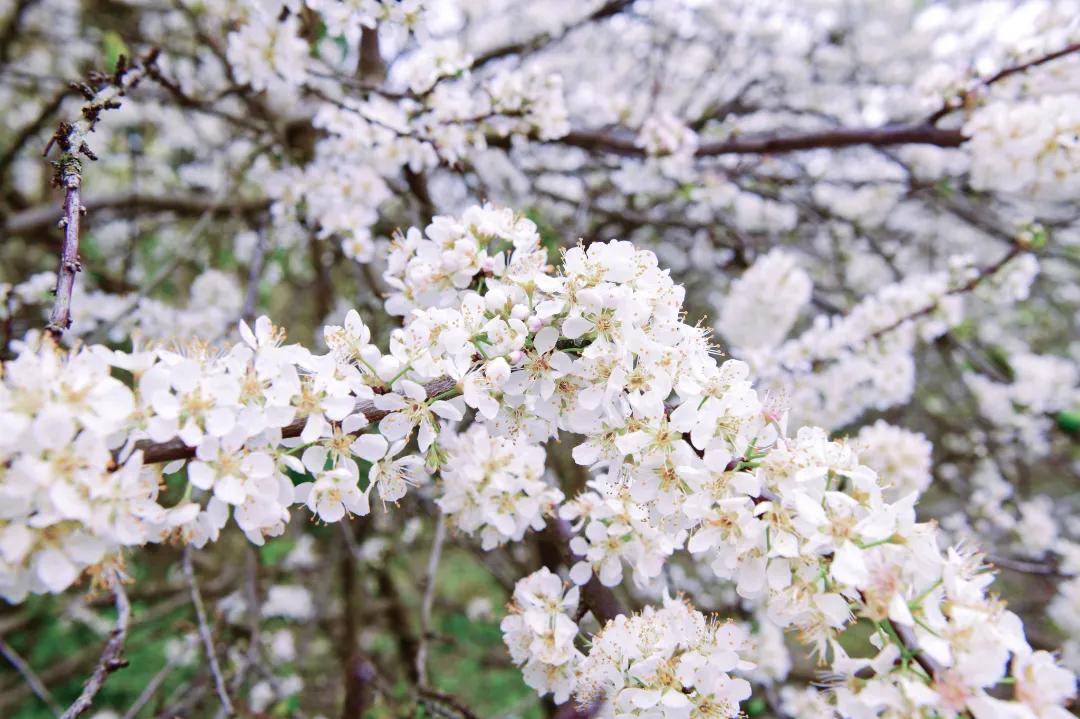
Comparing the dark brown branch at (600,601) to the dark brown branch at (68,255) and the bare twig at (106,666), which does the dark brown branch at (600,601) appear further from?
the dark brown branch at (68,255)

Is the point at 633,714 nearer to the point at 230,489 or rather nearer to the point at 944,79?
the point at 230,489

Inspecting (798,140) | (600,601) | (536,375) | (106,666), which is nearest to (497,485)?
(536,375)

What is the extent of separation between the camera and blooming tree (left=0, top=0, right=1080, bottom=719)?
1.03 m

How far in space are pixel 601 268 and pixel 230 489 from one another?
73cm

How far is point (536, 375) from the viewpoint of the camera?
127cm

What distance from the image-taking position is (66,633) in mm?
4082

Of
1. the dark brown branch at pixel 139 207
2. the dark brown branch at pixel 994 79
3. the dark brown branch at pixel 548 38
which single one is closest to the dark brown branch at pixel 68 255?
the dark brown branch at pixel 139 207

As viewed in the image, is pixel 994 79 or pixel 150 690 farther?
pixel 994 79

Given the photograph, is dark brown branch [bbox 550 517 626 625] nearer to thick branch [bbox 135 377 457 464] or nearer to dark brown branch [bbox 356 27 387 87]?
thick branch [bbox 135 377 457 464]

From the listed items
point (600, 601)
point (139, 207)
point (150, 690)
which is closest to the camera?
point (600, 601)

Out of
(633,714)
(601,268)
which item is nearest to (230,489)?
(601,268)

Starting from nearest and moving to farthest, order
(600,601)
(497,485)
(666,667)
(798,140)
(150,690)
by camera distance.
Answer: (666,667), (497,485), (600,601), (150,690), (798,140)

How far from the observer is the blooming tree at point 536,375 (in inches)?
40.6

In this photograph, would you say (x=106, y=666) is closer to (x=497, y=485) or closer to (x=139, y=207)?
(x=497, y=485)
